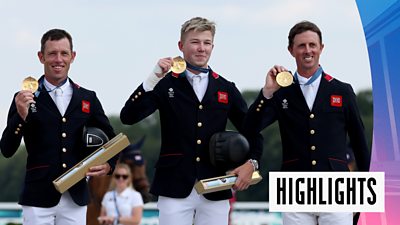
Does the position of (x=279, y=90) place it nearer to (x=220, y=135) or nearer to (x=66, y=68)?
(x=220, y=135)

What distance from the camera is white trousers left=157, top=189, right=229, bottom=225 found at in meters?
7.11

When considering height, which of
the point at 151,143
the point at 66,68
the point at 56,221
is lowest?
the point at 56,221

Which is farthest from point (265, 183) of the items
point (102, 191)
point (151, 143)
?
point (102, 191)

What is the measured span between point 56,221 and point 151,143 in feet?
114

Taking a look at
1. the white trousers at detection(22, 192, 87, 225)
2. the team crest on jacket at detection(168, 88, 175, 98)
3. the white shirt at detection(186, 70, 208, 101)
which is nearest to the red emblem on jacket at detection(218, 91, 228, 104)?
the white shirt at detection(186, 70, 208, 101)

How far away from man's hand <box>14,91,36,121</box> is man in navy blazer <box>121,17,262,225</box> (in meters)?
0.73

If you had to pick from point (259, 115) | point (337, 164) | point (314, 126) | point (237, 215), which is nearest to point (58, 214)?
point (259, 115)

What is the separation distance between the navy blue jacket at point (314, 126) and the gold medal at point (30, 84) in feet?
5.33

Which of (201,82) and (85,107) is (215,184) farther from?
(85,107)

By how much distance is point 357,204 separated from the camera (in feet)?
24.7

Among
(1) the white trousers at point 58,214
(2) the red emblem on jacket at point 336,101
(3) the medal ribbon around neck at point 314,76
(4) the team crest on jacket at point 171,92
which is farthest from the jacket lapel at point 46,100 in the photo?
(2) the red emblem on jacket at point 336,101

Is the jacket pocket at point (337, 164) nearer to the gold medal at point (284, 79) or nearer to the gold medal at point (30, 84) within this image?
the gold medal at point (284, 79)

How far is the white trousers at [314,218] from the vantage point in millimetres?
7114

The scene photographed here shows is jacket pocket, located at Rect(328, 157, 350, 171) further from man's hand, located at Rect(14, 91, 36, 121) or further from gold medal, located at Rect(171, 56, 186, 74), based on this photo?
man's hand, located at Rect(14, 91, 36, 121)
